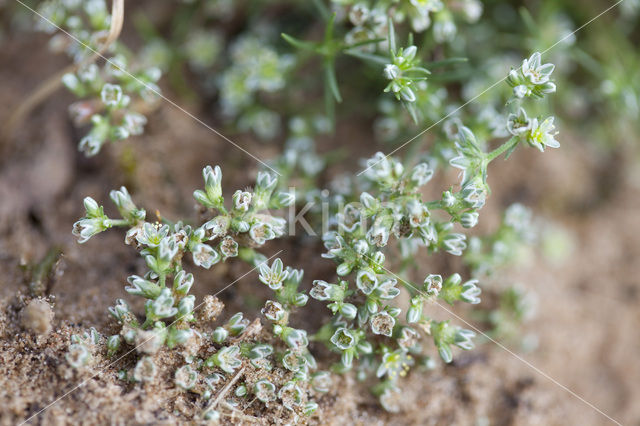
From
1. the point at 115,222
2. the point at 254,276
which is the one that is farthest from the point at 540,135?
the point at 115,222

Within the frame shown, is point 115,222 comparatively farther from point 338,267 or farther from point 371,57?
point 371,57

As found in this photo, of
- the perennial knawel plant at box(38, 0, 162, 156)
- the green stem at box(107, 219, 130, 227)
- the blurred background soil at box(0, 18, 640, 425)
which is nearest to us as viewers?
the blurred background soil at box(0, 18, 640, 425)

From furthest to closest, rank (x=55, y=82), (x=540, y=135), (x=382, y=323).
Answer: (x=55, y=82), (x=540, y=135), (x=382, y=323)

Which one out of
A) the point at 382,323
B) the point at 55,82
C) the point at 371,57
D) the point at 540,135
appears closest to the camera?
the point at 382,323

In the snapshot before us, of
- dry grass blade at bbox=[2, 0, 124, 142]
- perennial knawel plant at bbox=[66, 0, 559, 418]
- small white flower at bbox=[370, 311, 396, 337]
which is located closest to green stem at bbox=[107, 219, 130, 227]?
perennial knawel plant at bbox=[66, 0, 559, 418]

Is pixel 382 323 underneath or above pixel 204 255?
underneath

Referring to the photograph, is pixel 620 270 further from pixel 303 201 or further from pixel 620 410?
pixel 303 201

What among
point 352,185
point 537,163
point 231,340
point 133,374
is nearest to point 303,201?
point 352,185

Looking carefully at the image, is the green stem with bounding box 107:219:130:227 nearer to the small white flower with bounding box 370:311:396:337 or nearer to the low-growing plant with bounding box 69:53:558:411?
the low-growing plant with bounding box 69:53:558:411

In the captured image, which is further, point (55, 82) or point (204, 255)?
point (55, 82)
